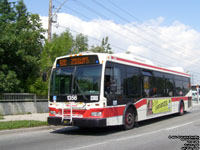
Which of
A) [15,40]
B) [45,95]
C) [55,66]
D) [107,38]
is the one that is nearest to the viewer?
[55,66]

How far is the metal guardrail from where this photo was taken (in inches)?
668

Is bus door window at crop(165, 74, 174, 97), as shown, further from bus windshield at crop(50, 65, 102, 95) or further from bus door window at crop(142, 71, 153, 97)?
bus windshield at crop(50, 65, 102, 95)

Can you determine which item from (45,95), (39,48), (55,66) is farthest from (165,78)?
(39,48)

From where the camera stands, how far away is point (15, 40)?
1744 cm

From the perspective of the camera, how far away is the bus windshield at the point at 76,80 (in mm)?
9562

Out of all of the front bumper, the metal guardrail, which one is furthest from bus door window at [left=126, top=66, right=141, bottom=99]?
the metal guardrail

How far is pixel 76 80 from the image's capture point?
990cm

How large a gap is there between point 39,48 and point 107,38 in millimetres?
19368

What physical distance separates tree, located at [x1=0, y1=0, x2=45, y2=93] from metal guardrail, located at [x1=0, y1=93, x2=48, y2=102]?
377mm

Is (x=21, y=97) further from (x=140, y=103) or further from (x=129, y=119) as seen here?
(x=129, y=119)

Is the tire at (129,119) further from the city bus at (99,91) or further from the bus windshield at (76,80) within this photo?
the bus windshield at (76,80)

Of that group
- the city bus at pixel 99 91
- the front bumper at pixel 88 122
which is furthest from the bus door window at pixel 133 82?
the front bumper at pixel 88 122

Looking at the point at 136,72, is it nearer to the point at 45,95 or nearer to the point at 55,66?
the point at 55,66

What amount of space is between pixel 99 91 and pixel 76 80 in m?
1.10
